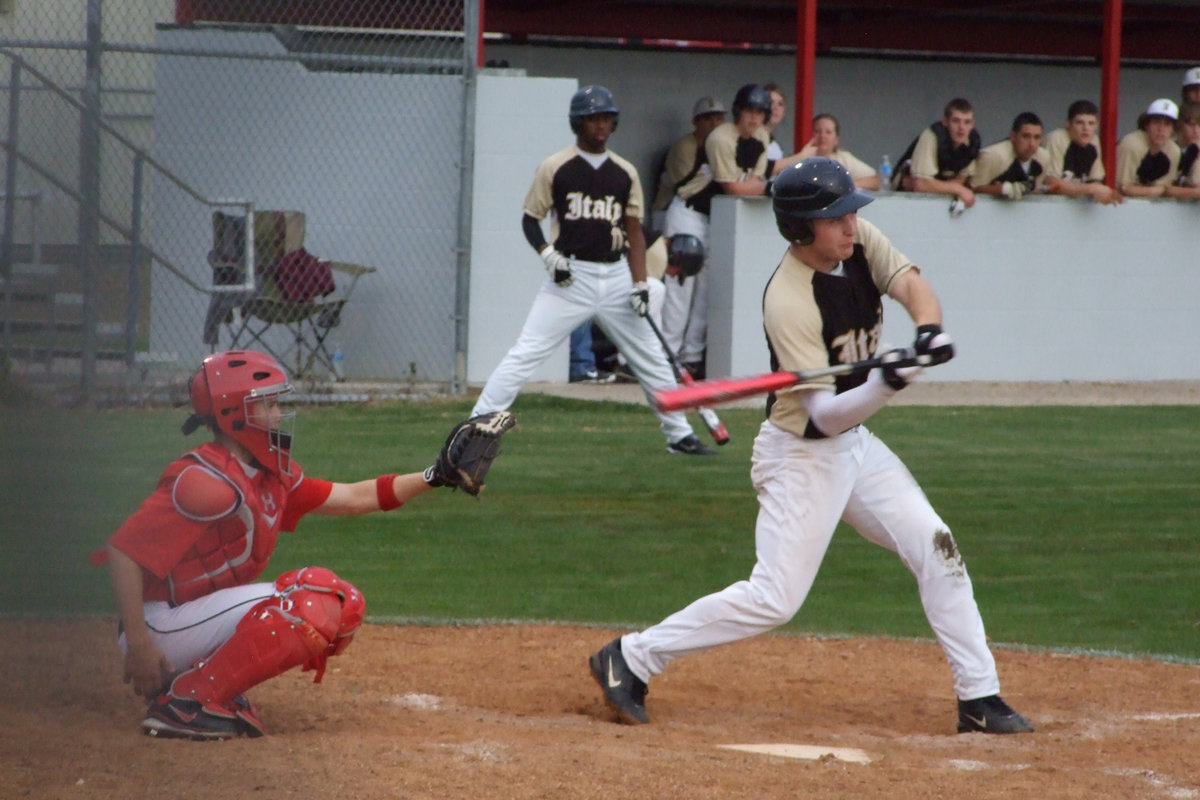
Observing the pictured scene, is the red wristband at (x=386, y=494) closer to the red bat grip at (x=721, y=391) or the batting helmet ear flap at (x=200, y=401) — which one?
the batting helmet ear flap at (x=200, y=401)

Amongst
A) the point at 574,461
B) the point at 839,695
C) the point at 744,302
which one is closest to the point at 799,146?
the point at 744,302

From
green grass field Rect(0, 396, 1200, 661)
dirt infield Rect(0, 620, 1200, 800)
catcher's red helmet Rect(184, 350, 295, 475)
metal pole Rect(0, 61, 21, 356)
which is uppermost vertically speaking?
metal pole Rect(0, 61, 21, 356)

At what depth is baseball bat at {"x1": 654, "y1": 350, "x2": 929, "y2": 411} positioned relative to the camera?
448 centimetres

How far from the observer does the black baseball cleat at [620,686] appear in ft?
15.9

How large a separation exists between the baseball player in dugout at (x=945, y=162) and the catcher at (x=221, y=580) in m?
9.78

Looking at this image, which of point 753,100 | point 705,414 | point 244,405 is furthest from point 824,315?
point 753,100

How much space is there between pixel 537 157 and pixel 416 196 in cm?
101

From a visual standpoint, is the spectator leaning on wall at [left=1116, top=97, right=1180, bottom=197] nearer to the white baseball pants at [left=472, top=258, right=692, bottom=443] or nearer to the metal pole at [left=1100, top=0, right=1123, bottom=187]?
the metal pole at [left=1100, top=0, right=1123, bottom=187]

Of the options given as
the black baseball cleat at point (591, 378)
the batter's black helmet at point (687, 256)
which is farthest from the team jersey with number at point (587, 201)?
the black baseball cleat at point (591, 378)

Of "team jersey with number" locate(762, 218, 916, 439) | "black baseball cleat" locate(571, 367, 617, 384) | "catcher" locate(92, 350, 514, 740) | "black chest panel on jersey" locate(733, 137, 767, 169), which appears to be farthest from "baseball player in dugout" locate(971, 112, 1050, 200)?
"catcher" locate(92, 350, 514, 740)

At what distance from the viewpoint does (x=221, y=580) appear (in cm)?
445

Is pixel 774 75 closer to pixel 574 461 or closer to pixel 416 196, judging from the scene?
pixel 416 196

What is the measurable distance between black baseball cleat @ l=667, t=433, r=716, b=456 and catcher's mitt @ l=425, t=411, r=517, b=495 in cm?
542

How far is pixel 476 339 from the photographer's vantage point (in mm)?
12938
